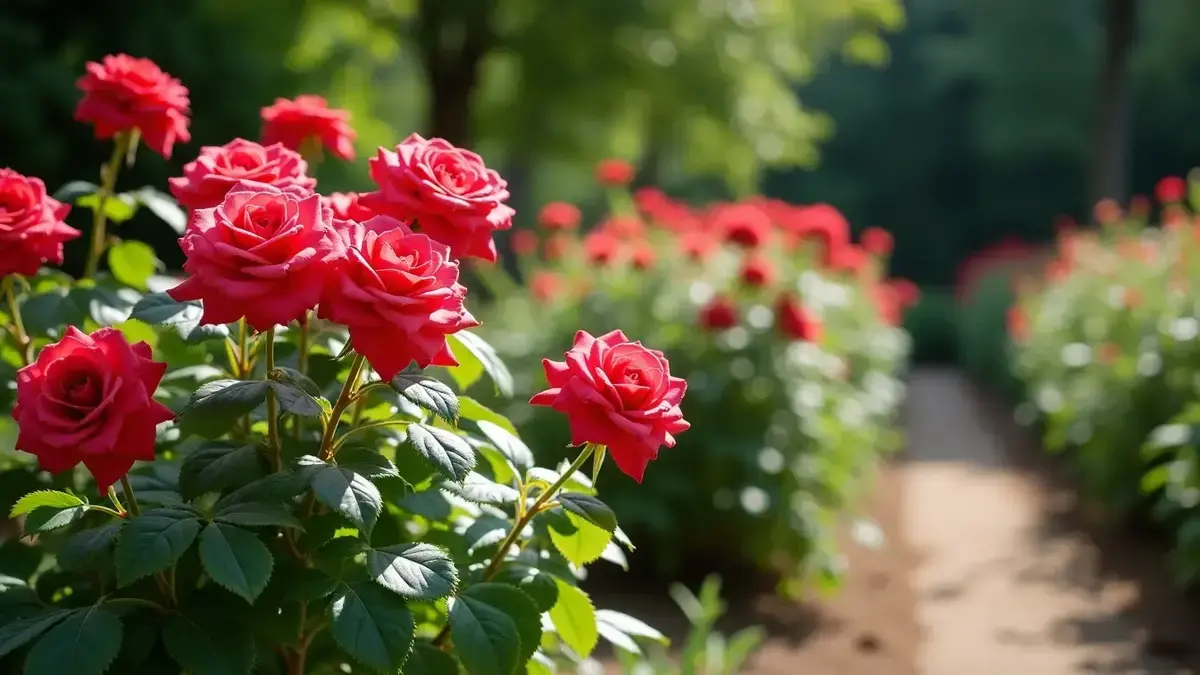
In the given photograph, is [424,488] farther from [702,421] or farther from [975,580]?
[975,580]

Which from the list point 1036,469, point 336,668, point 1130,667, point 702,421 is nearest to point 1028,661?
point 1130,667

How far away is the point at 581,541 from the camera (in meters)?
1.66

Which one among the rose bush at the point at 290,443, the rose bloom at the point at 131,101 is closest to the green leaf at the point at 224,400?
the rose bush at the point at 290,443

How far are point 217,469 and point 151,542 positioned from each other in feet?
0.69

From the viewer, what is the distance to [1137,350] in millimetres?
5336

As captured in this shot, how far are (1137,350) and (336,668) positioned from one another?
466 cm

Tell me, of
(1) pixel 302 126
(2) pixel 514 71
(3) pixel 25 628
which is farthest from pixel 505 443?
(2) pixel 514 71

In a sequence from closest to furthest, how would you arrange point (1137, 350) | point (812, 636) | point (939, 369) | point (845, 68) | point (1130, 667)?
1. point (1130, 667)
2. point (812, 636)
3. point (1137, 350)
4. point (939, 369)
5. point (845, 68)

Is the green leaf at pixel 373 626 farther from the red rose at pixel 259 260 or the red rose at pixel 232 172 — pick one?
the red rose at pixel 232 172

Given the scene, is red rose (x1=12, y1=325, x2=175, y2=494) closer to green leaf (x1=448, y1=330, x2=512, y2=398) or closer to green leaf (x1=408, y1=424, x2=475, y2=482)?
green leaf (x1=408, y1=424, x2=475, y2=482)

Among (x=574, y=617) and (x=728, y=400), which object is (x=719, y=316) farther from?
(x=574, y=617)

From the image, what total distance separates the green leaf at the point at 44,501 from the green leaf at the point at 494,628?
52cm

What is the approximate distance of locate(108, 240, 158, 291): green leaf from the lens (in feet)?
6.88

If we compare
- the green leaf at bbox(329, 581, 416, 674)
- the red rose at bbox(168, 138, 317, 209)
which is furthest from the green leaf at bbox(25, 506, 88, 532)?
the red rose at bbox(168, 138, 317, 209)
